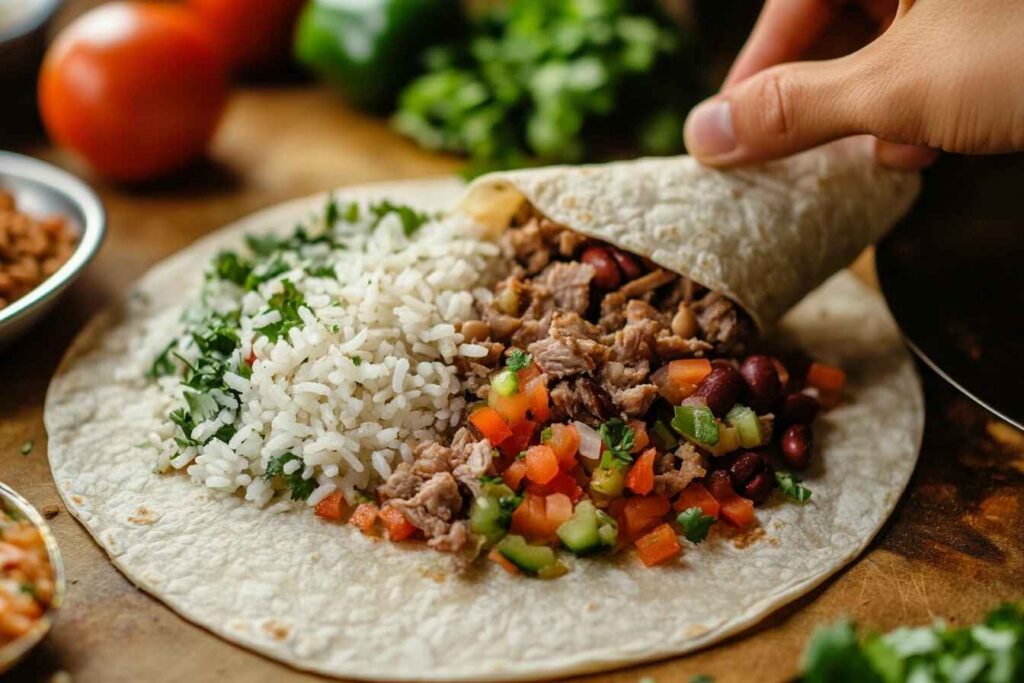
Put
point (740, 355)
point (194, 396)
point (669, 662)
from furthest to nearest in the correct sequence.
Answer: point (740, 355) → point (194, 396) → point (669, 662)

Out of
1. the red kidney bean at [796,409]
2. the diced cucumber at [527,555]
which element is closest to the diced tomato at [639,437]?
the diced cucumber at [527,555]

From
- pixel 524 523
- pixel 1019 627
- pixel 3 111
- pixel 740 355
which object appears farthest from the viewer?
pixel 3 111

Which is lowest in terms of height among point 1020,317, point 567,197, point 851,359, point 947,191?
point 851,359

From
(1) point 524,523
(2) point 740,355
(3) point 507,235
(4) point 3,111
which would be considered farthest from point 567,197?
(4) point 3,111

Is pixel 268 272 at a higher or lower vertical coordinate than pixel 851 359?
higher

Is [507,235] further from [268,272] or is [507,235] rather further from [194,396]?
[194,396]

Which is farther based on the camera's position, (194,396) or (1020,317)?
(1020,317)
